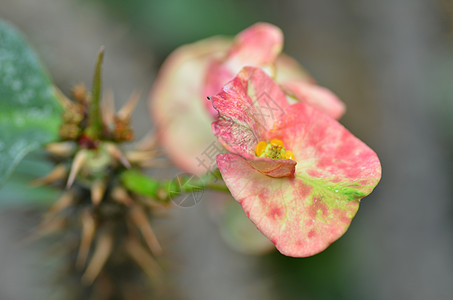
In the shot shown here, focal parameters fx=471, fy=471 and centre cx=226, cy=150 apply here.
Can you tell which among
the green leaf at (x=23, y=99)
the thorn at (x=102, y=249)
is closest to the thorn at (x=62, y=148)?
the green leaf at (x=23, y=99)

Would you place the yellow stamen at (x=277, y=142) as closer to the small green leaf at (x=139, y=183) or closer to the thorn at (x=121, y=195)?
the small green leaf at (x=139, y=183)

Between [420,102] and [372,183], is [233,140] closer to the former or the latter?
[372,183]

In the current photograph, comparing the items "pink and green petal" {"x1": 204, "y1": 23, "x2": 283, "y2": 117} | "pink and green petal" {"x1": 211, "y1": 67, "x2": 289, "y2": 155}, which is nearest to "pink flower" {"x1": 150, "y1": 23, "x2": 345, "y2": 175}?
"pink and green petal" {"x1": 204, "y1": 23, "x2": 283, "y2": 117}

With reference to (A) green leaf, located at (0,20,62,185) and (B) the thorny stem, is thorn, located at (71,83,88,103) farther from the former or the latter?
(B) the thorny stem

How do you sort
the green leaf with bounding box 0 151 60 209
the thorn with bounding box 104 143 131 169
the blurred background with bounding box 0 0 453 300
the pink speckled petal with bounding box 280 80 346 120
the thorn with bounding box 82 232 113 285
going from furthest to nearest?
the blurred background with bounding box 0 0 453 300 < the green leaf with bounding box 0 151 60 209 < the thorn with bounding box 82 232 113 285 < the thorn with bounding box 104 143 131 169 < the pink speckled petal with bounding box 280 80 346 120

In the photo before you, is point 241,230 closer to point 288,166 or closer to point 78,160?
point 78,160

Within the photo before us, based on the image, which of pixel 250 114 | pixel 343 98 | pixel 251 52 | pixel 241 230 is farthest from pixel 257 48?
pixel 343 98

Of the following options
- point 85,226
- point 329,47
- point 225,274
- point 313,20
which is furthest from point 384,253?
point 85,226
